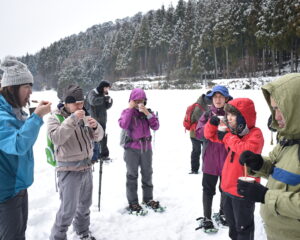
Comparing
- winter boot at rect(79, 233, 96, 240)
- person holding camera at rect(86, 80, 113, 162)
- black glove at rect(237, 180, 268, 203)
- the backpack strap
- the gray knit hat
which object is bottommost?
winter boot at rect(79, 233, 96, 240)

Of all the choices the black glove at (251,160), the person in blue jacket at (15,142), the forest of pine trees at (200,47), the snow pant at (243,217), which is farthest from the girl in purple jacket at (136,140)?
the forest of pine trees at (200,47)

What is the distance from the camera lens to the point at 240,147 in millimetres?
2658

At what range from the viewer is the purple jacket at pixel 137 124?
4.23m

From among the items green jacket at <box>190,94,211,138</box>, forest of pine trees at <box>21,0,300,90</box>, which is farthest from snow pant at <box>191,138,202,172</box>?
forest of pine trees at <box>21,0,300,90</box>

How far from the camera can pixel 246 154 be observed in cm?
207

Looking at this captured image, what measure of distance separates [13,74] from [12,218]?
4.44 ft

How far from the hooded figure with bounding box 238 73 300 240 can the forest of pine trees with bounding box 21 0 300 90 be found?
24959mm

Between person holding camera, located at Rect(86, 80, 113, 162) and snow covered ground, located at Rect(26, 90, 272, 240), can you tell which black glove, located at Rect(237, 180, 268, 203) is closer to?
snow covered ground, located at Rect(26, 90, 272, 240)

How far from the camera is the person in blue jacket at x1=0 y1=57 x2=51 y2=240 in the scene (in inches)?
83.1

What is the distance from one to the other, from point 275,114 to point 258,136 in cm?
83

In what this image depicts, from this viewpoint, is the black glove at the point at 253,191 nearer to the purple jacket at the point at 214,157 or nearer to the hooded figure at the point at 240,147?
the hooded figure at the point at 240,147

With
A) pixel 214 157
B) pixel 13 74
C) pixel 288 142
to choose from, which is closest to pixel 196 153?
pixel 214 157

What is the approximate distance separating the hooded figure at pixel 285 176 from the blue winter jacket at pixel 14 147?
1.79 m

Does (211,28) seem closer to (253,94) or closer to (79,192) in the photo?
(253,94)
